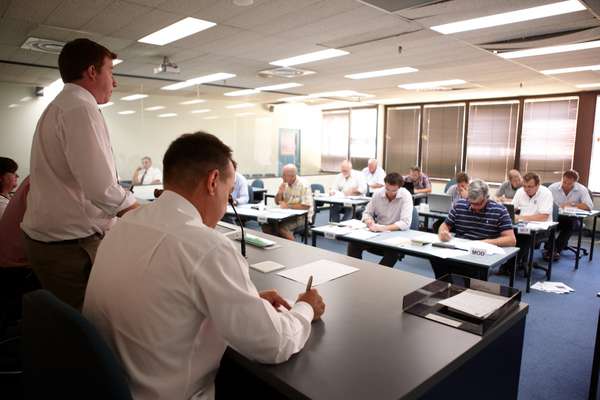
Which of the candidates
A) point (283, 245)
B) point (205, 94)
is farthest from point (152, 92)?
point (283, 245)

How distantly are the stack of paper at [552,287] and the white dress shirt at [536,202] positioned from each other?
0.84m

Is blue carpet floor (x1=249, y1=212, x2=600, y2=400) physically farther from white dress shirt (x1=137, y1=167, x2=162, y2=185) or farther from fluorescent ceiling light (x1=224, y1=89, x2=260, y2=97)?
white dress shirt (x1=137, y1=167, x2=162, y2=185)

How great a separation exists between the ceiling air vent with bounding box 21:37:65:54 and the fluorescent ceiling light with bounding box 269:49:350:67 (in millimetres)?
2492

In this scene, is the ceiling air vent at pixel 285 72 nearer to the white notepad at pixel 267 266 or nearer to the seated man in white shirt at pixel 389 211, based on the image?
the seated man in white shirt at pixel 389 211

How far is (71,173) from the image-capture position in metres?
1.61

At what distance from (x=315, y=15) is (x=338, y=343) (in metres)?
2.94

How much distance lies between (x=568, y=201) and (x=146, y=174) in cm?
705

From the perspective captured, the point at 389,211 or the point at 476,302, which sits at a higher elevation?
the point at 476,302

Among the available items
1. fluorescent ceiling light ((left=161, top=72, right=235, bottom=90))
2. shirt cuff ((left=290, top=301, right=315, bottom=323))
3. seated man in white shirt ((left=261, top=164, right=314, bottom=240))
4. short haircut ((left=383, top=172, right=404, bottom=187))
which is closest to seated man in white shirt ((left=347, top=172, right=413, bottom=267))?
short haircut ((left=383, top=172, right=404, bottom=187))

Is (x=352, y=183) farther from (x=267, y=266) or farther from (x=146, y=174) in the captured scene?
(x=267, y=266)

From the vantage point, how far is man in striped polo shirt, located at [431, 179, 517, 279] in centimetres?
345

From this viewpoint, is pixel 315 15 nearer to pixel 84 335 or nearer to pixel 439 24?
pixel 439 24

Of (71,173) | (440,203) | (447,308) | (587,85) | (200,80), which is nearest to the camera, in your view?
(447,308)


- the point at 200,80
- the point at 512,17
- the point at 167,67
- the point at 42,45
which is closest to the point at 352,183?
the point at 200,80
